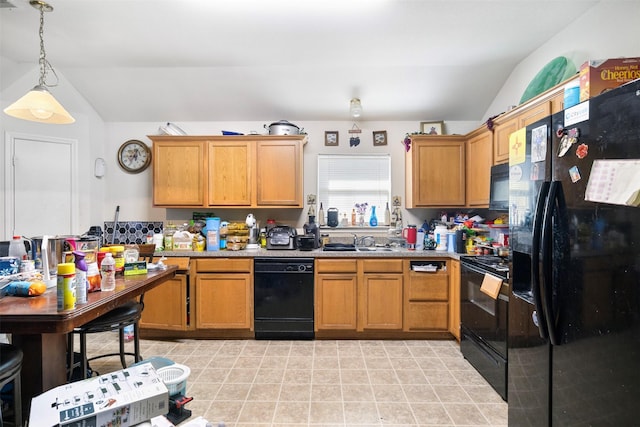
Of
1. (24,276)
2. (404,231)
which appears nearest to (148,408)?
(24,276)

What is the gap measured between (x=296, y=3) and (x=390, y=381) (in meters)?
2.96

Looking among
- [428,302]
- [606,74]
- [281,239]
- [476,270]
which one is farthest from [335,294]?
[606,74]

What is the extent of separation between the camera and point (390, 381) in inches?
92.4

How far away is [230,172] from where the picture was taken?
346 centimetres

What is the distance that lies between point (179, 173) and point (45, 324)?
8.00 feet

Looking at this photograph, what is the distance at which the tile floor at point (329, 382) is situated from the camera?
194 centimetres

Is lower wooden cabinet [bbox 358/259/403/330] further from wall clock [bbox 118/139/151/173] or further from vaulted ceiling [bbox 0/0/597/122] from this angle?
wall clock [bbox 118/139/151/173]

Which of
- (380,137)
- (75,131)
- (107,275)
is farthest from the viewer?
(380,137)

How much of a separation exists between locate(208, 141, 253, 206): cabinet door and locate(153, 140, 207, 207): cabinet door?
103mm

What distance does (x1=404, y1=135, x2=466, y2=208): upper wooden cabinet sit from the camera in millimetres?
3422

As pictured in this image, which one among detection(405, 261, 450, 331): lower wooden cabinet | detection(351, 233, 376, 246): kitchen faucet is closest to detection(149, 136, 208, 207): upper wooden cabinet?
detection(351, 233, 376, 246): kitchen faucet

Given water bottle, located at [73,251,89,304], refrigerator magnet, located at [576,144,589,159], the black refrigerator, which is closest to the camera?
the black refrigerator

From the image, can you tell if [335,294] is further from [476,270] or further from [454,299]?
[476,270]

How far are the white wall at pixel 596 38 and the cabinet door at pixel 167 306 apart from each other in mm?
3969
